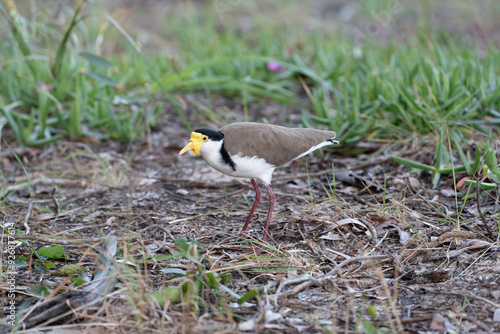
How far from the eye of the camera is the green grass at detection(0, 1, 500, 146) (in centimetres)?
427

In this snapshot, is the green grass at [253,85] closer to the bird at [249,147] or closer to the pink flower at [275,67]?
the pink flower at [275,67]

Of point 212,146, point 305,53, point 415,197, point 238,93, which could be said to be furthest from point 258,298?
point 305,53

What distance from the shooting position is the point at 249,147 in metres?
3.02

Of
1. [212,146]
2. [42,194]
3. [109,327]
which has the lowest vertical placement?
[42,194]

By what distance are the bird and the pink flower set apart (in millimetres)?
2440

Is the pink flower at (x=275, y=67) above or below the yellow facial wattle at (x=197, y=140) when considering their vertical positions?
below

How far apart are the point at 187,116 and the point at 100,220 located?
211 centimetres

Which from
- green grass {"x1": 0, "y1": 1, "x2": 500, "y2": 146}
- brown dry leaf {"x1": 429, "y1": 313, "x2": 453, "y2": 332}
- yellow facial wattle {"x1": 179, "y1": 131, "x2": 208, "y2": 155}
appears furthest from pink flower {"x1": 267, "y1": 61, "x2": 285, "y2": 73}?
brown dry leaf {"x1": 429, "y1": 313, "x2": 453, "y2": 332}

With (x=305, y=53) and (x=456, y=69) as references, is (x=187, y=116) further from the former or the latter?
(x=456, y=69)

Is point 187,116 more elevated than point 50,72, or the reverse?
point 50,72

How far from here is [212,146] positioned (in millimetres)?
2953

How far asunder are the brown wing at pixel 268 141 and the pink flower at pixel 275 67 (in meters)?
2.44

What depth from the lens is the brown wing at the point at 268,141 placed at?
3.02m

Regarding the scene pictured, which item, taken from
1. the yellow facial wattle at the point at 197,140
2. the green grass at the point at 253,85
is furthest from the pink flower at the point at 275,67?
the yellow facial wattle at the point at 197,140
